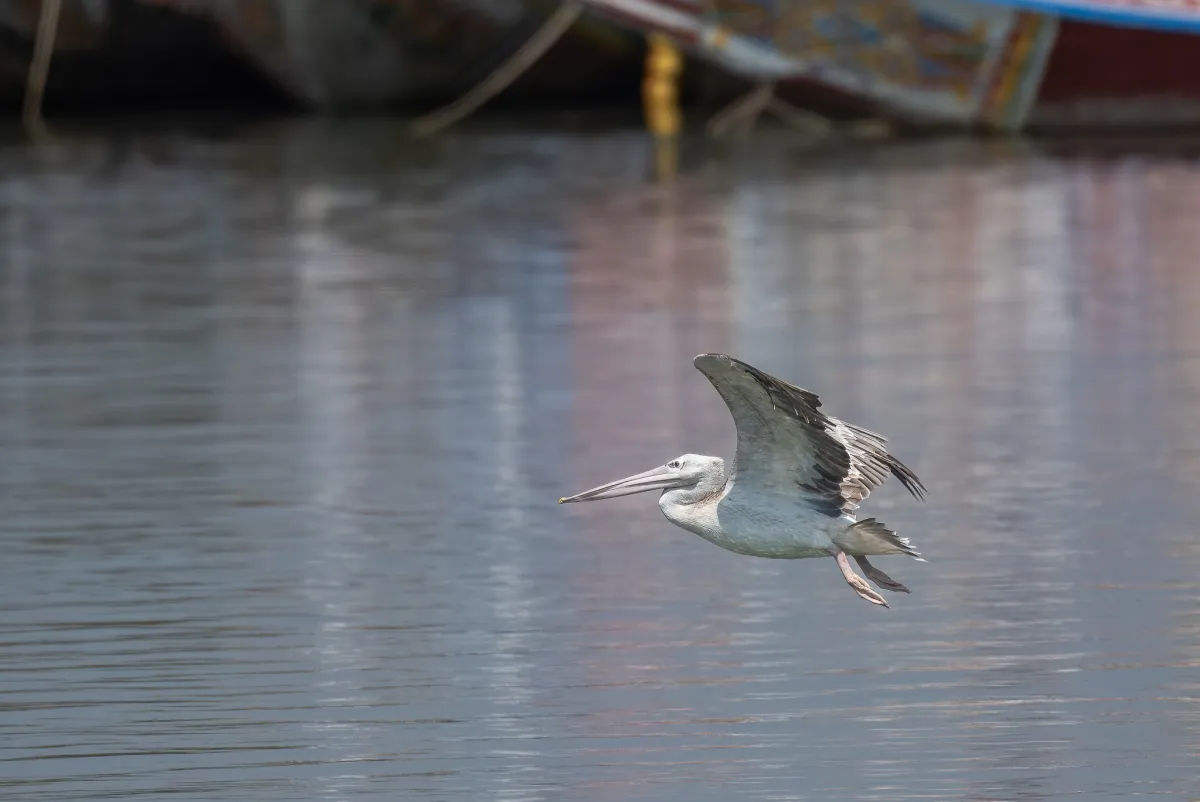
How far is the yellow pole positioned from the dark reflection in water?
8503 mm

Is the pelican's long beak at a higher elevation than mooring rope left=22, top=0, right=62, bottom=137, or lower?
higher

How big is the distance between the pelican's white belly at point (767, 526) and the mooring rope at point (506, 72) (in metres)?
26.4

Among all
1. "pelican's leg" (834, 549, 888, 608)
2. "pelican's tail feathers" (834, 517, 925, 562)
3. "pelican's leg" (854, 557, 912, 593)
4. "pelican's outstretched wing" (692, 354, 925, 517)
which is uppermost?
"pelican's outstretched wing" (692, 354, 925, 517)

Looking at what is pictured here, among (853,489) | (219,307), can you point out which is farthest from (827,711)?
(219,307)

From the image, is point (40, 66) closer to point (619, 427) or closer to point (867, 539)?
point (619, 427)

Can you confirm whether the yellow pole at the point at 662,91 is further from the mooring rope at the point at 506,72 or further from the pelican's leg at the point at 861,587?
the pelican's leg at the point at 861,587

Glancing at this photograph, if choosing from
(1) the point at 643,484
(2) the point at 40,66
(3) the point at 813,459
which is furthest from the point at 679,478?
(2) the point at 40,66

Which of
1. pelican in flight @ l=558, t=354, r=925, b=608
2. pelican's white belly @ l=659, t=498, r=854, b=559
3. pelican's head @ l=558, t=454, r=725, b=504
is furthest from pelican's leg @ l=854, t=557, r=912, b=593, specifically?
pelican's head @ l=558, t=454, r=725, b=504

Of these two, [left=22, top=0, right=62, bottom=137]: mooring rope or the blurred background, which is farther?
[left=22, top=0, right=62, bottom=137]: mooring rope

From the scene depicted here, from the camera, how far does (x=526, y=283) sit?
73.5ft

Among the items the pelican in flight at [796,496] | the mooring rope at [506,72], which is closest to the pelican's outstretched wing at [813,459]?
the pelican in flight at [796,496]

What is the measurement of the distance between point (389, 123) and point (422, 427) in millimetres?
21875

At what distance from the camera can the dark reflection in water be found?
33.8 ft

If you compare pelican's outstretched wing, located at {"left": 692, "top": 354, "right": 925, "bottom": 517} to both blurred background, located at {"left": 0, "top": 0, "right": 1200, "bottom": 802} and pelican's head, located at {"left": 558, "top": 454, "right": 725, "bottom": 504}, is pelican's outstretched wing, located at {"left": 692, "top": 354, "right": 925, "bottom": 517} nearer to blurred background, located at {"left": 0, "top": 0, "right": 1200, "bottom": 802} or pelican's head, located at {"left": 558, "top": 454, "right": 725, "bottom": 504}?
pelican's head, located at {"left": 558, "top": 454, "right": 725, "bottom": 504}
